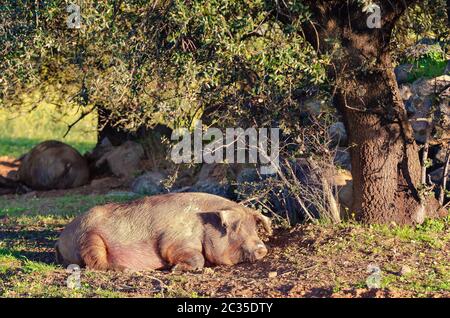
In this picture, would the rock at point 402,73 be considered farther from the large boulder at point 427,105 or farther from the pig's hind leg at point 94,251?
the pig's hind leg at point 94,251

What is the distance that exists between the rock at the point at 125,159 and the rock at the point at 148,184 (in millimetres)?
1057

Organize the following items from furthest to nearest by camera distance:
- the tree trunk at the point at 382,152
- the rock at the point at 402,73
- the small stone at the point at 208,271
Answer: the rock at the point at 402,73, the tree trunk at the point at 382,152, the small stone at the point at 208,271

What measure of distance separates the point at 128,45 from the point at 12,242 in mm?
3078

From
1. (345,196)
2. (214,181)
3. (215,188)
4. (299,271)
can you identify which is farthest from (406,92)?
(299,271)

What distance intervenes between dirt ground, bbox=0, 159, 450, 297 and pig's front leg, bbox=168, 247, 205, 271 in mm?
158

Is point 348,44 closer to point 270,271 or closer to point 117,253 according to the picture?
point 270,271

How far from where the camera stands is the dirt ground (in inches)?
287

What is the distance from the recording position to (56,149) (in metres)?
17.3

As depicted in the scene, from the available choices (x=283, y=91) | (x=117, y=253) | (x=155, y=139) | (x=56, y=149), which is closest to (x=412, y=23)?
(x=283, y=91)

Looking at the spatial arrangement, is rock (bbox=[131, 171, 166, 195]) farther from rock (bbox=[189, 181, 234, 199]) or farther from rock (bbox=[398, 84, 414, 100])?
rock (bbox=[398, 84, 414, 100])

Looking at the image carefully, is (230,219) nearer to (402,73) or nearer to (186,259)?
(186,259)

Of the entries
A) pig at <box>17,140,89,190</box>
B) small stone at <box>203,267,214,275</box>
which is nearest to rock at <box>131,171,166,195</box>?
pig at <box>17,140,89,190</box>

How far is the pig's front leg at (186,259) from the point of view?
8.39 m

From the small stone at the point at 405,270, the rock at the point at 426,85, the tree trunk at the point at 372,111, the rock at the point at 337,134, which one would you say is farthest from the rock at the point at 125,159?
the small stone at the point at 405,270
